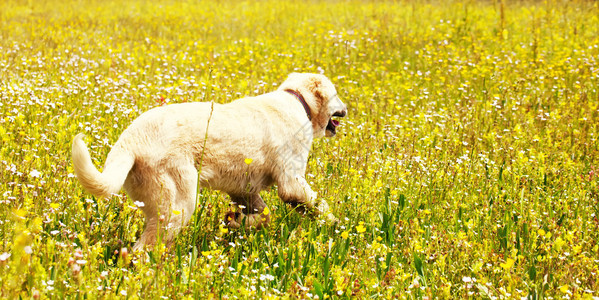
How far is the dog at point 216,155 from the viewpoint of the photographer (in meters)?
3.34

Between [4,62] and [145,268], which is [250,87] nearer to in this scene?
[4,62]

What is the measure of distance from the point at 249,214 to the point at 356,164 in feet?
4.79

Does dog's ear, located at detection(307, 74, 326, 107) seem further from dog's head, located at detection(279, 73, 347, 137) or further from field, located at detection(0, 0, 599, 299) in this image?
field, located at detection(0, 0, 599, 299)

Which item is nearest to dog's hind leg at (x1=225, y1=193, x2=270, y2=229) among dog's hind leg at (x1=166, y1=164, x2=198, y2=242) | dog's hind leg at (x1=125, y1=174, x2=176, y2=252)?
dog's hind leg at (x1=166, y1=164, x2=198, y2=242)

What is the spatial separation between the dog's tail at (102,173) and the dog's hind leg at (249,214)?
1092mm

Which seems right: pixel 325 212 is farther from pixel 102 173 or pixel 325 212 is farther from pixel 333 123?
pixel 102 173

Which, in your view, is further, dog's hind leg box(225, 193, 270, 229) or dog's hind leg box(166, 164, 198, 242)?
dog's hind leg box(225, 193, 270, 229)

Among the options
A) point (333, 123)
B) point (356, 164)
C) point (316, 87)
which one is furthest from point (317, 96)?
point (356, 164)

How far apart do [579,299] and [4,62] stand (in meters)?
7.39

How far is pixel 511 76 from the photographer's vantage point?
330 inches

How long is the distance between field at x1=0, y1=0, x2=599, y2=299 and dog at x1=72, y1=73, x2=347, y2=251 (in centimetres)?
18

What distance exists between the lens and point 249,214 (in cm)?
410

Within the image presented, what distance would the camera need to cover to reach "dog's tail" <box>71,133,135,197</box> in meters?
2.89

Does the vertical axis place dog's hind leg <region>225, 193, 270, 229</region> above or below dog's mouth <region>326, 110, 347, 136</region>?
below
